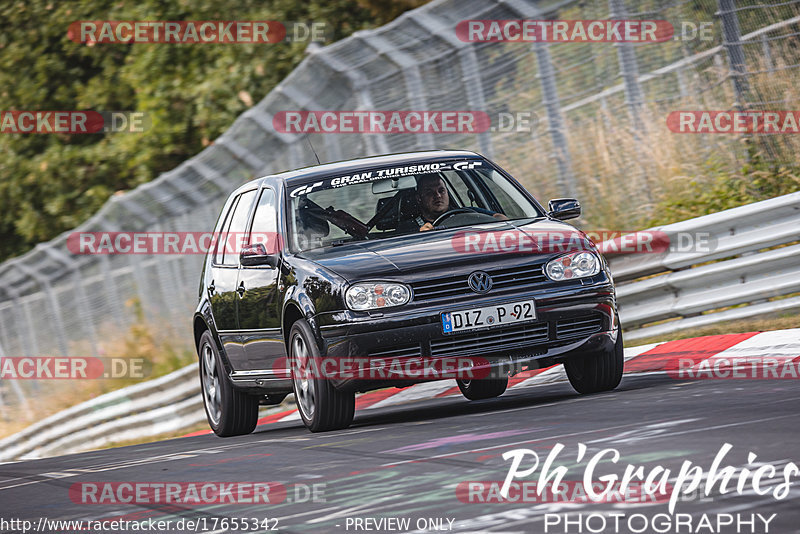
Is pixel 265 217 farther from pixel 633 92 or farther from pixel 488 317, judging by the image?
pixel 633 92

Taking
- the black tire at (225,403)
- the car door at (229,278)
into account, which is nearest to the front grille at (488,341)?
the car door at (229,278)

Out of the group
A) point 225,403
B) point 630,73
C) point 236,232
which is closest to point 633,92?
point 630,73

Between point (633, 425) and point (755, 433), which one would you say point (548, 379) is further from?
point (755, 433)

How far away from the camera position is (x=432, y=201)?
9.94m

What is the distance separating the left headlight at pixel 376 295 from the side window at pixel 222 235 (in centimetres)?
263

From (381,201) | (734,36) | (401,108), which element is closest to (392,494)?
(381,201)

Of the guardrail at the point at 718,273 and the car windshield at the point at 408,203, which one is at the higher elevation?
the car windshield at the point at 408,203

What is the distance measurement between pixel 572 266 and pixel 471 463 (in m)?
2.51

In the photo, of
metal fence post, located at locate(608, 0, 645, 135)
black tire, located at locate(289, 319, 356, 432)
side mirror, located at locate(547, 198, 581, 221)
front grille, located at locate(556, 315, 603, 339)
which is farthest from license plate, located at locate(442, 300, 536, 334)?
metal fence post, located at locate(608, 0, 645, 135)

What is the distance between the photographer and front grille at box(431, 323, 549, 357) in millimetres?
8594

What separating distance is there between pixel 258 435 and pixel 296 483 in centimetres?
383

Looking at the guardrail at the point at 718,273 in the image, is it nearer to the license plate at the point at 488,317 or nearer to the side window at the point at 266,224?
the license plate at the point at 488,317

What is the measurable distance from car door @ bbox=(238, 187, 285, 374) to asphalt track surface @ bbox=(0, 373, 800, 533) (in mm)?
557

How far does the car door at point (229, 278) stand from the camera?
1054 cm
